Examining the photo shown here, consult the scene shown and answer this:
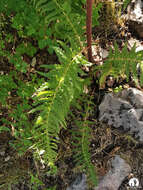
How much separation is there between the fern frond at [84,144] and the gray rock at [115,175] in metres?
0.17

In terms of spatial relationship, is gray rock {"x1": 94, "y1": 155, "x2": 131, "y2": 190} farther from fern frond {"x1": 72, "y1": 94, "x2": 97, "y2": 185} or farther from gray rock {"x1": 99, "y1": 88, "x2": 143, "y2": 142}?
gray rock {"x1": 99, "y1": 88, "x2": 143, "y2": 142}

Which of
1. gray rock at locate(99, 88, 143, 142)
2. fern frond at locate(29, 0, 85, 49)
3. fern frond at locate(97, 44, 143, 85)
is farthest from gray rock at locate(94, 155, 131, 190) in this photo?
fern frond at locate(29, 0, 85, 49)

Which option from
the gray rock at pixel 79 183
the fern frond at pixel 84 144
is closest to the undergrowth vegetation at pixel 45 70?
the fern frond at pixel 84 144

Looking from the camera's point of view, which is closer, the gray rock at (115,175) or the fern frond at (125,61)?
the fern frond at (125,61)

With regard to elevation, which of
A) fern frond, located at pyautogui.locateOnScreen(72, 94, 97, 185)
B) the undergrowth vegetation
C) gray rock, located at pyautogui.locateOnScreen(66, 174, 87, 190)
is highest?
the undergrowth vegetation

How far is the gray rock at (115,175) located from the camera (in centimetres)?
263

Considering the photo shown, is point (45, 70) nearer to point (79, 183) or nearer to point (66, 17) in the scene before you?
point (66, 17)

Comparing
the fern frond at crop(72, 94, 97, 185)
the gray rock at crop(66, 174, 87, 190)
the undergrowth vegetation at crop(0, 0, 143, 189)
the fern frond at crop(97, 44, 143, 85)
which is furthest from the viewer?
the gray rock at crop(66, 174, 87, 190)

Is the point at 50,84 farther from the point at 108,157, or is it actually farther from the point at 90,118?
the point at 108,157

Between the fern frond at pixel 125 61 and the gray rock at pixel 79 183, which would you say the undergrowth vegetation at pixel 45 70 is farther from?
the gray rock at pixel 79 183

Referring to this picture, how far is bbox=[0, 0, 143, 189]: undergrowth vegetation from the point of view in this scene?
194cm

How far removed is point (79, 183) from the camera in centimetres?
264

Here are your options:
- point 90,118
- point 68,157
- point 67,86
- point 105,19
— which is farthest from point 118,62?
point 68,157

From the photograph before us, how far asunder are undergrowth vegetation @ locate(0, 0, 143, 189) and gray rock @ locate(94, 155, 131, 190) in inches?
8.7
